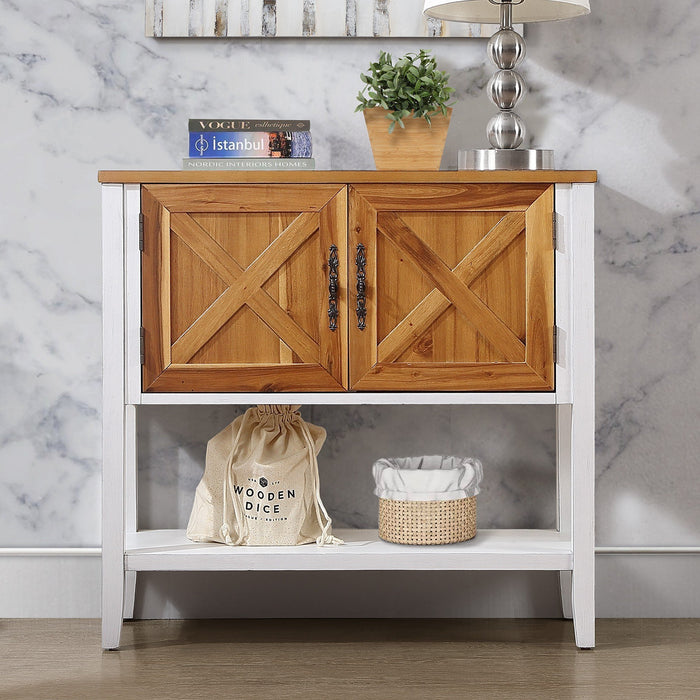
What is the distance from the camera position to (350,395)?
1.71 m

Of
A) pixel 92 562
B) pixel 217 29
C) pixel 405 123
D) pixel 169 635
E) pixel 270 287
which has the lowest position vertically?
pixel 169 635

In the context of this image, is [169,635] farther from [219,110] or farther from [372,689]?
[219,110]

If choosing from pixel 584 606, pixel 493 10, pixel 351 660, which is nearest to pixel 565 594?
pixel 584 606

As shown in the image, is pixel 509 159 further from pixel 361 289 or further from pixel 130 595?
pixel 130 595

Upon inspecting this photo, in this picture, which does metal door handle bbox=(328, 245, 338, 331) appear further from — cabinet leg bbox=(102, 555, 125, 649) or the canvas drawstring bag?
cabinet leg bbox=(102, 555, 125, 649)

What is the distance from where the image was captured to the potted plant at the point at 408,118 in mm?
1805

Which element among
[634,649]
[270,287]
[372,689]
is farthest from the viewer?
[634,649]

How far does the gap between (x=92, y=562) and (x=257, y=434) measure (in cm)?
56

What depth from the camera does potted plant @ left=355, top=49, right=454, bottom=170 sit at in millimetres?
1805

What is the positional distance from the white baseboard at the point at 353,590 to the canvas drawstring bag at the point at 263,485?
260 millimetres

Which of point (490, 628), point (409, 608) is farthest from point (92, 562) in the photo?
point (490, 628)

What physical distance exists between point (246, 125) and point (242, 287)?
1.21 ft

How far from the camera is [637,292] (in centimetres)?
205

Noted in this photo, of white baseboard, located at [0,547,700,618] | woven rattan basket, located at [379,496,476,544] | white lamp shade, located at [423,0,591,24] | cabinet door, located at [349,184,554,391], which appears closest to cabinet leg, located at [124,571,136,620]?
white baseboard, located at [0,547,700,618]
